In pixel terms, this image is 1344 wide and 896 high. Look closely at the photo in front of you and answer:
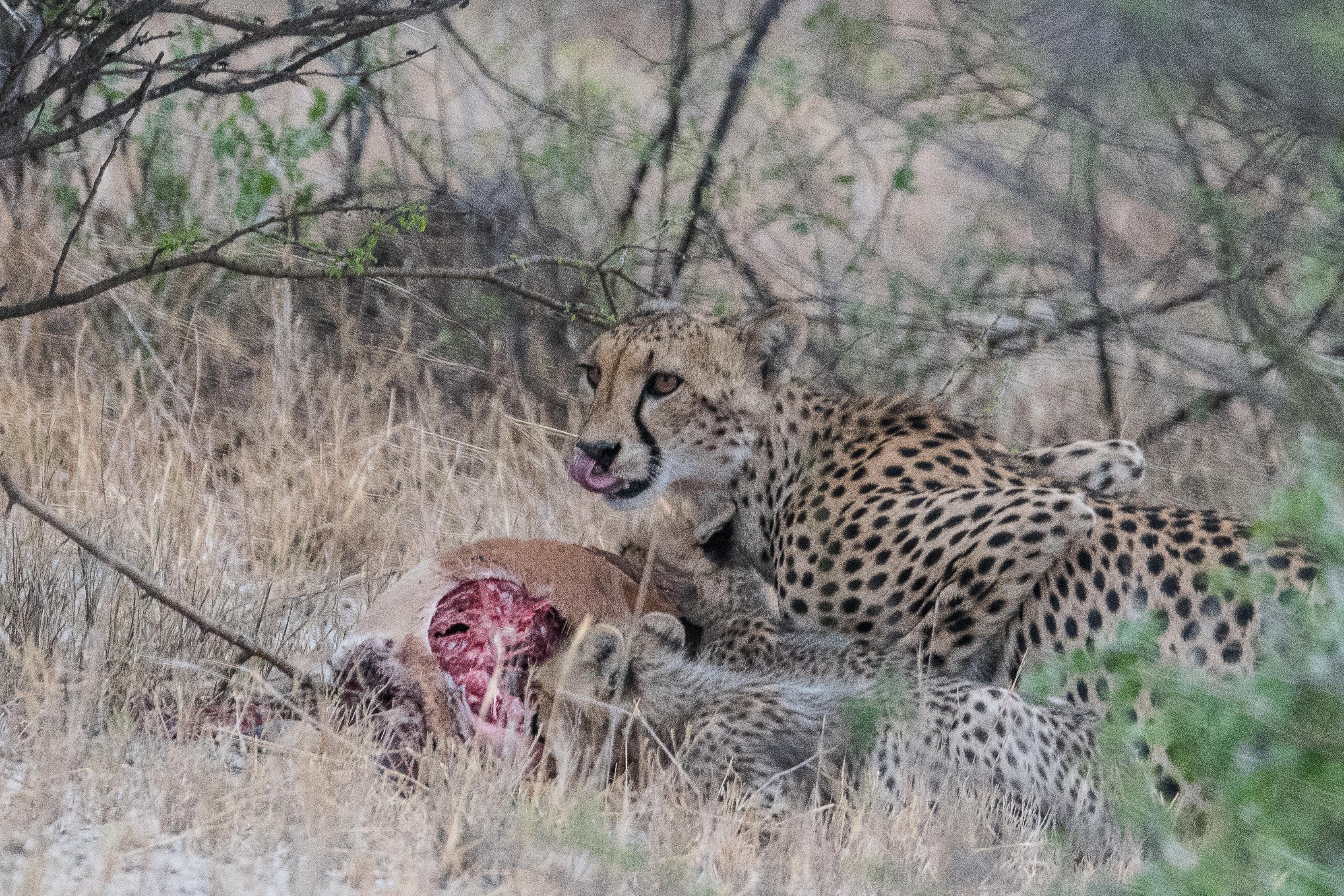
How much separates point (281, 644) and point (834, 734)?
1370 mm

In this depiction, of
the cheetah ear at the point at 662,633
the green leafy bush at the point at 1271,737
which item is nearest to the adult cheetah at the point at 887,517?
the cheetah ear at the point at 662,633

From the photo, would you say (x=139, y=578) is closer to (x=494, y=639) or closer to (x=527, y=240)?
(x=494, y=639)

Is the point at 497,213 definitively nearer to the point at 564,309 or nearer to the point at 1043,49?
the point at 564,309

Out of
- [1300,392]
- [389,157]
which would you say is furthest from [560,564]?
[389,157]

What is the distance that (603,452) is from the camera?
367 cm

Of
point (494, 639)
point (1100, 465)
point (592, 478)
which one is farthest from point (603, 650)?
point (1100, 465)

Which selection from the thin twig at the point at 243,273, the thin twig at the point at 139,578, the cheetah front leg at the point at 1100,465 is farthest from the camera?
the cheetah front leg at the point at 1100,465

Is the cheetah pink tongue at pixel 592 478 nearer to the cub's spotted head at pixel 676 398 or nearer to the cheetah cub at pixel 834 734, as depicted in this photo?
the cub's spotted head at pixel 676 398

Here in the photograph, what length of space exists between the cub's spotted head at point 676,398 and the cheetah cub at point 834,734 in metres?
0.67

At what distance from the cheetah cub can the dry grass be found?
115mm

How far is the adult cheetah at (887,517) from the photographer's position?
326 cm

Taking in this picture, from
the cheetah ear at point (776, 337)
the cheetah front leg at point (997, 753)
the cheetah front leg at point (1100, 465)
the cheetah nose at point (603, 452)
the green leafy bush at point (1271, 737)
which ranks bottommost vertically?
the cheetah front leg at point (997, 753)

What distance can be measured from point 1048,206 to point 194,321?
5094 mm

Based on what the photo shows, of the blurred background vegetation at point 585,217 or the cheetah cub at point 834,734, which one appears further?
the blurred background vegetation at point 585,217
